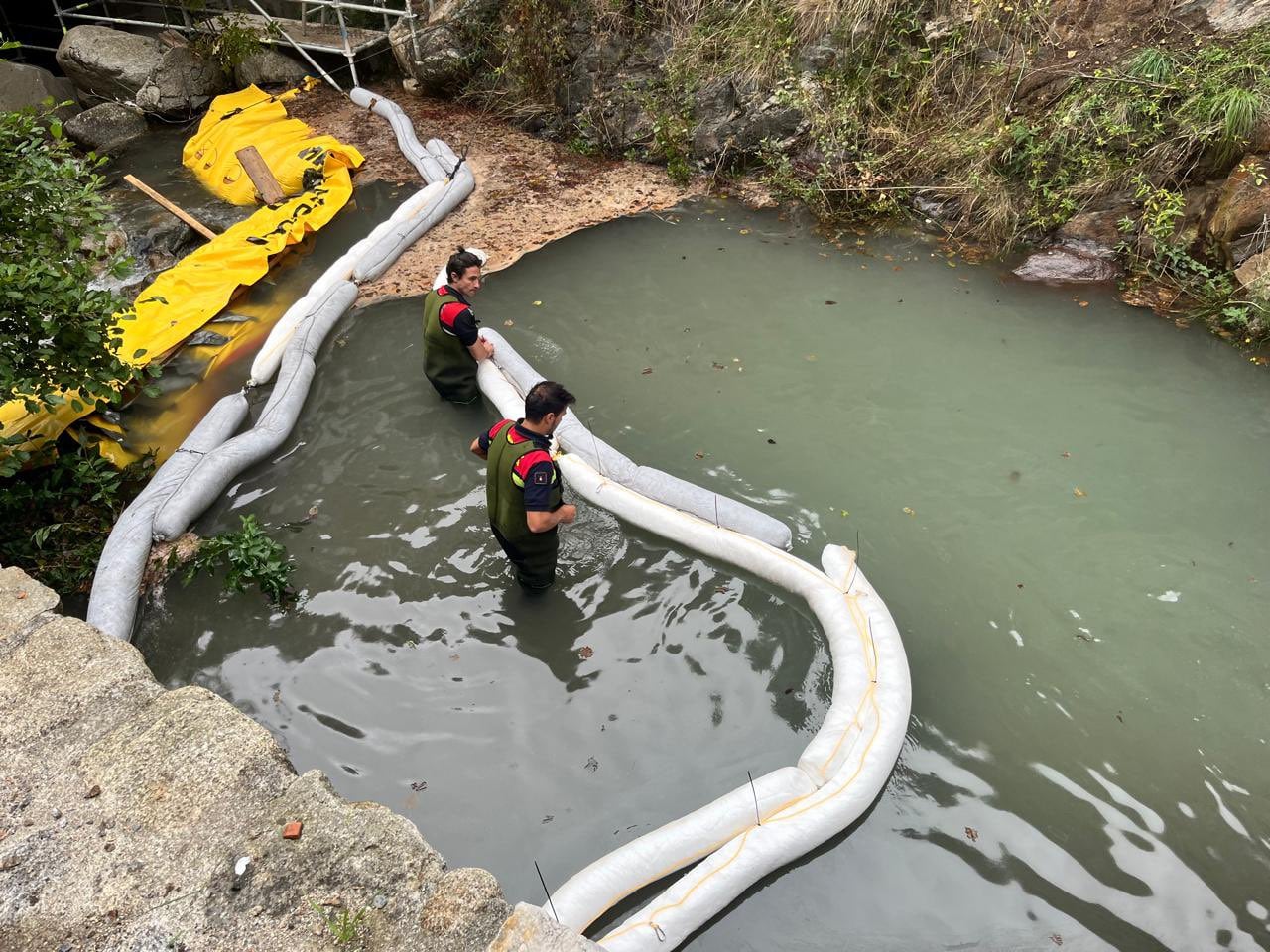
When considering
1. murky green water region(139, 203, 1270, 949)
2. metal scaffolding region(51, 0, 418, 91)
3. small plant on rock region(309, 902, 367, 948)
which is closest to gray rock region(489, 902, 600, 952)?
small plant on rock region(309, 902, 367, 948)

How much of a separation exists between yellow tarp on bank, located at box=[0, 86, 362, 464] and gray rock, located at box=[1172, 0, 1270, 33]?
8543 mm

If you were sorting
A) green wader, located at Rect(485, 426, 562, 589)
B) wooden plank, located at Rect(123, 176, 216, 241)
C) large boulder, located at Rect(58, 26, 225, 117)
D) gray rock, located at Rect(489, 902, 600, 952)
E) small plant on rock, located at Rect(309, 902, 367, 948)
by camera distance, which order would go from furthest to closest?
large boulder, located at Rect(58, 26, 225, 117), wooden plank, located at Rect(123, 176, 216, 241), green wader, located at Rect(485, 426, 562, 589), small plant on rock, located at Rect(309, 902, 367, 948), gray rock, located at Rect(489, 902, 600, 952)

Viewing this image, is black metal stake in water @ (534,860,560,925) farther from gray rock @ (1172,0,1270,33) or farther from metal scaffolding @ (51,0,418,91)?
metal scaffolding @ (51,0,418,91)

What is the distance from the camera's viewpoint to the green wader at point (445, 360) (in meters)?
5.43

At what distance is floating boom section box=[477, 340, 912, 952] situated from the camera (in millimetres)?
3227

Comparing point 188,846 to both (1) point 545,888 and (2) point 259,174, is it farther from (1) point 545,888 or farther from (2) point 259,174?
(2) point 259,174

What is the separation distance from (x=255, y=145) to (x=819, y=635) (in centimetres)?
864

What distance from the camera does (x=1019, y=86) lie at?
7789 mm

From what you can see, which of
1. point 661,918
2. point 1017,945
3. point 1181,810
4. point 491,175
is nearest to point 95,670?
point 661,918

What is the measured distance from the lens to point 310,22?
40.2ft

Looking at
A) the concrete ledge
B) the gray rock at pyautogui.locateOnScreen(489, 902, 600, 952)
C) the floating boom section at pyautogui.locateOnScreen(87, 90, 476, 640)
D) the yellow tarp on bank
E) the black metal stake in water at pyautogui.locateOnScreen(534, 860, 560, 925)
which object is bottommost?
the black metal stake in water at pyautogui.locateOnScreen(534, 860, 560, 925)

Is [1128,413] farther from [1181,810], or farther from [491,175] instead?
[491,175]

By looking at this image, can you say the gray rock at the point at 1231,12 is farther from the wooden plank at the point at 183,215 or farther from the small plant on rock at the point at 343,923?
the wooden plank at the point at 183,215

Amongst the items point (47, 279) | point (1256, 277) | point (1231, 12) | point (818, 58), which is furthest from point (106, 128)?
point (1256, 277)
